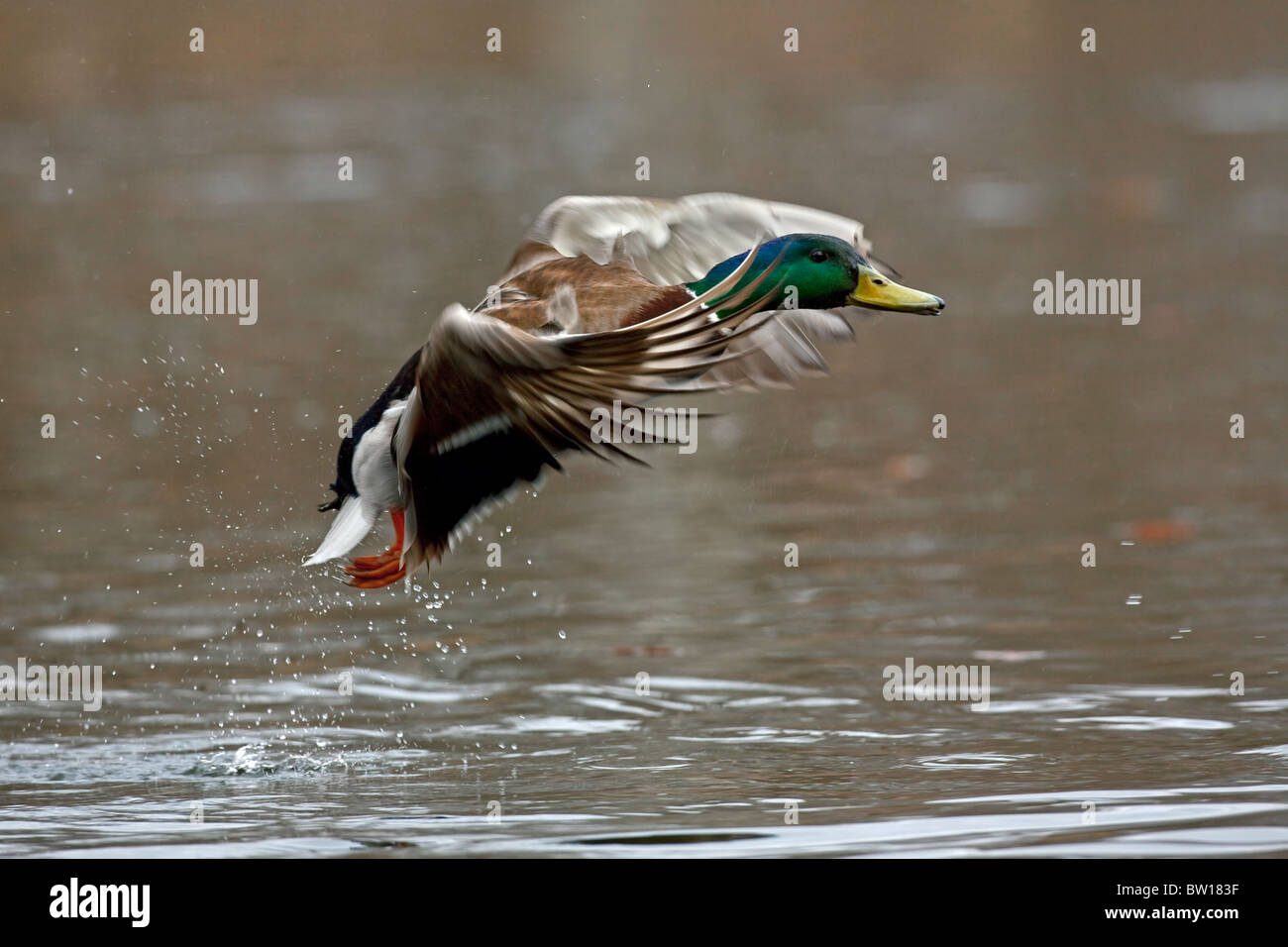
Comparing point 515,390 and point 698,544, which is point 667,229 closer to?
point 515,390

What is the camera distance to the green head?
530 centimetres

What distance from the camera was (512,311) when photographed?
5227mm

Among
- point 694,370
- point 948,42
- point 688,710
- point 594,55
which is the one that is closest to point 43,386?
point 688,710

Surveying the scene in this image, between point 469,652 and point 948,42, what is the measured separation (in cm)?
1746
